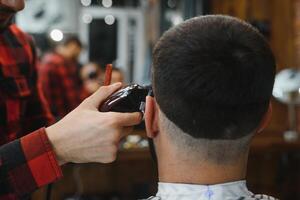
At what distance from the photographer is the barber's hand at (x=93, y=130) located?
1242 mm

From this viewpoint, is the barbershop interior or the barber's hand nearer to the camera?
the barber's hand

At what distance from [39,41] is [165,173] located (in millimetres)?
6804

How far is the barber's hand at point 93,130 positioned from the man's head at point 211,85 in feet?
0.29

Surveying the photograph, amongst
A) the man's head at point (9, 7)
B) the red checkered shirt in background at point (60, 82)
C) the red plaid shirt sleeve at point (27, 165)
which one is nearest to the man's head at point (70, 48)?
the red checkered shirt in background at point (60, 82)

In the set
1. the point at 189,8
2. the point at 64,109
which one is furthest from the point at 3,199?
the point at 189,8

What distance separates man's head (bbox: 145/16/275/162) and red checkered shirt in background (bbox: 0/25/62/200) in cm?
33

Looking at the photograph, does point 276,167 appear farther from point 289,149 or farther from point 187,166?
point 187,166

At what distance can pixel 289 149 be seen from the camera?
14.3ft

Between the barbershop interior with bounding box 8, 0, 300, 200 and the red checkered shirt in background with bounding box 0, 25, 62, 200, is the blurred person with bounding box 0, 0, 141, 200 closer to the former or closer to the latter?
the red checkered shirt in background with bounding box 0, 25, 62, 200

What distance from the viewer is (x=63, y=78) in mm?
5785

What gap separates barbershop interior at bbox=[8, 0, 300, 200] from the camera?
3.90 metres

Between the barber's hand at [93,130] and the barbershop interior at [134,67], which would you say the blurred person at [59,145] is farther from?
the barbershop interior at [134,67]

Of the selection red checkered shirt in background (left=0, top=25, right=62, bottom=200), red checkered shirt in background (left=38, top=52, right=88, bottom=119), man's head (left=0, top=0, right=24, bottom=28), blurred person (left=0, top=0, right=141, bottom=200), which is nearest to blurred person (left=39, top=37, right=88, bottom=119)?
red checkered shirt in background (left=38, top=52, right=88, bottom=119)

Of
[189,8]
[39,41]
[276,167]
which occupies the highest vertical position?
[189,8]
